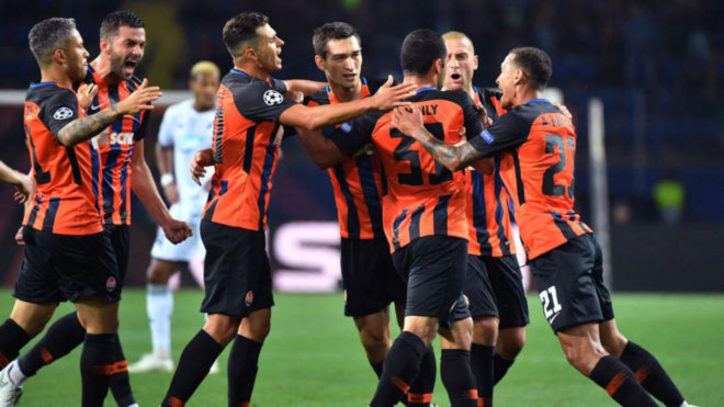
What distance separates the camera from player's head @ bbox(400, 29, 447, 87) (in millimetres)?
5188

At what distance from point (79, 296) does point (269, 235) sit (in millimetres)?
8971

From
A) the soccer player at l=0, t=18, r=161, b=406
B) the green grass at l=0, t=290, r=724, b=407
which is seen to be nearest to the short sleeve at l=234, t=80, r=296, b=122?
the soccer player at l=0, t=18, r=161, b=406

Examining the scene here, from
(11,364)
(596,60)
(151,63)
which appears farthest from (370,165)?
(596,60)

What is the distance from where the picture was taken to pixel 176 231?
6.05m

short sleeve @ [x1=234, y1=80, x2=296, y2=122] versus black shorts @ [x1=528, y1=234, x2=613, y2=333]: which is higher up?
short sleeve @ [x1=234, y1=80, x2=296, y2=122]

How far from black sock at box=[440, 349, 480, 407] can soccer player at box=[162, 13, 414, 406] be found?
3.29 ft

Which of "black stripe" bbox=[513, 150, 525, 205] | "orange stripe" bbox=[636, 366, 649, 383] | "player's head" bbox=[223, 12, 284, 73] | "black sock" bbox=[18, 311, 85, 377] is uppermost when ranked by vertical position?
"player's head" bbox=[223, 12, 284, 73]

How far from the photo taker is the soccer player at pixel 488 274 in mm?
5836

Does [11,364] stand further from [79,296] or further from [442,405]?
[442,405]

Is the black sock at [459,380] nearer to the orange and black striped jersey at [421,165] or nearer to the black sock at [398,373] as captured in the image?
the black sock at [398,373]

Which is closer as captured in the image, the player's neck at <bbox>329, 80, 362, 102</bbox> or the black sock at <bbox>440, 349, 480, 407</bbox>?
the black sock at <bbox>440, 349, 480, 407</bbox>

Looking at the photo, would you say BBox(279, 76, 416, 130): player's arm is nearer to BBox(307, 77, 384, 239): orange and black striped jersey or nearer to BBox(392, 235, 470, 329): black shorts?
BBox(307, 77, 384, 239): orange and black striped jersey

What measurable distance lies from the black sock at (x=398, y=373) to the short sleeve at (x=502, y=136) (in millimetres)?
1071

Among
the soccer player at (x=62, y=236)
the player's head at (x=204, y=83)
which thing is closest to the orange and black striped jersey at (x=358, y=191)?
the soccer player at (x=62, y=236)
